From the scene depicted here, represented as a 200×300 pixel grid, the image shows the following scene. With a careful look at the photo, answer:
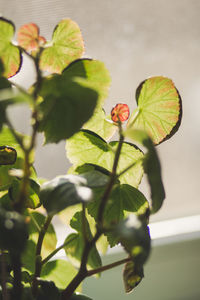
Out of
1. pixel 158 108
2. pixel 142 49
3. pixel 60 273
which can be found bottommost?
pixel 60 273

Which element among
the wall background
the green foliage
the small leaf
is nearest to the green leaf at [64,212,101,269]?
the green foliage

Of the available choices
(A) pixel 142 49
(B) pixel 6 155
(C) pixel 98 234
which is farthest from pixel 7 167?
(A) pixel 142 49

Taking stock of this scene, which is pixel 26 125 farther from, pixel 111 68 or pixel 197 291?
pixel 197 291

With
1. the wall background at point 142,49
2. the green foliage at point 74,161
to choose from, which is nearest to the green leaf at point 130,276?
the green foliage at point 74,161

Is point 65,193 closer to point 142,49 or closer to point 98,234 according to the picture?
point 98,234

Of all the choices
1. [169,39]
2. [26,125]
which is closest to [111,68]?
[169,39]

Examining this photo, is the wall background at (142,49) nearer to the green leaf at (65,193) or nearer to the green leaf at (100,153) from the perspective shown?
the green leaf at (100,153)

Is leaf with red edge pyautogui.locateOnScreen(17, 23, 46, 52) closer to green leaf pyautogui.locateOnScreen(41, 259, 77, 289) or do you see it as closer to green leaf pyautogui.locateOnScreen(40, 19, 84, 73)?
green leaf pyautogui.locateOnScreen(40, 19, 84, 73)

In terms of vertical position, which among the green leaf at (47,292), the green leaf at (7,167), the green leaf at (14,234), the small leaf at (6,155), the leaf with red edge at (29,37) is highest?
the leaf with red edge at (29,37)
